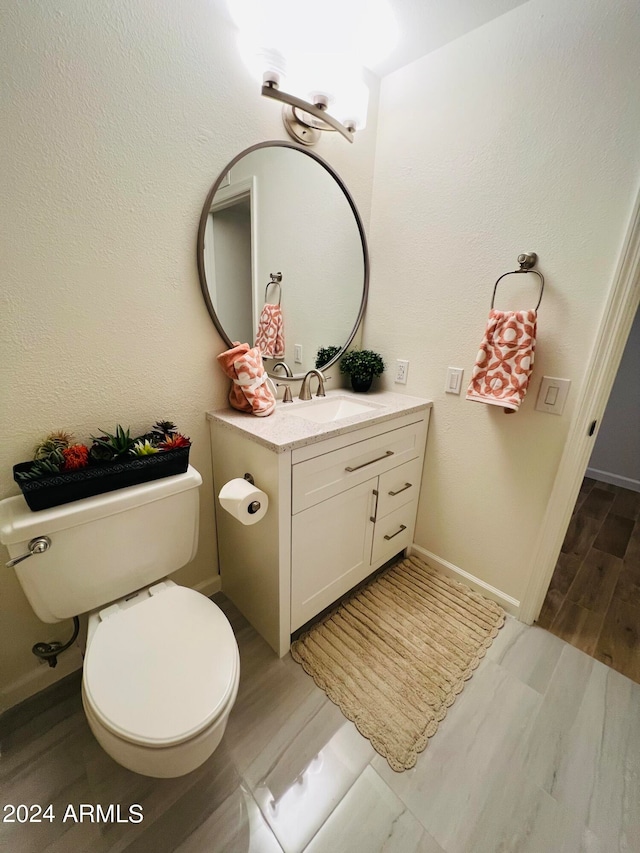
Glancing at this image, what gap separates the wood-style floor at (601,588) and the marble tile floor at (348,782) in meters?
0.19

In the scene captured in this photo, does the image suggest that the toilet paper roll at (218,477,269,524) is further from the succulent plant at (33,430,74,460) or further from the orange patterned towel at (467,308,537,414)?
the orange patterned towel at (467,308,537,414)

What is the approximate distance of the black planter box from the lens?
0.88 m

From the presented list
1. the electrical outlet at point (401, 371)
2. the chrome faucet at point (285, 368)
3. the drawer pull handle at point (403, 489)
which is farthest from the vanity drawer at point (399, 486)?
the chrome faucet at point (285, 368)

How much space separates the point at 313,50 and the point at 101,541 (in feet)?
5.46

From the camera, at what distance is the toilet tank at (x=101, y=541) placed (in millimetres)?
888

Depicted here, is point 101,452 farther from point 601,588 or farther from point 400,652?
point 601,588

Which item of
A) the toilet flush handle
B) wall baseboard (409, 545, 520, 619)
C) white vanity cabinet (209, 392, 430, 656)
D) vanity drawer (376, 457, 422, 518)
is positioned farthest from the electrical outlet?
the toilet flush handle

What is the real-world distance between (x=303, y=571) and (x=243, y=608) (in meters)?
0.43

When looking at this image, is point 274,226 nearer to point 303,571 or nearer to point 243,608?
point 303,571

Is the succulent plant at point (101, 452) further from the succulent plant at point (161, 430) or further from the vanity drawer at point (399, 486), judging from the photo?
the vanity drawer at point (399, 486)

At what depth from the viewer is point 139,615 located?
960 millimetres

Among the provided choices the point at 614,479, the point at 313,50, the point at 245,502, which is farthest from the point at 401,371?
the point at 614,479

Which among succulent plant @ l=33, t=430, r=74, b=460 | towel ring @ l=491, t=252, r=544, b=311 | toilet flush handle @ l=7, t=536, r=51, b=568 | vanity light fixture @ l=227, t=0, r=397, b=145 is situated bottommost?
toilet flush handle @ l=7, t=536, r=51, b=568

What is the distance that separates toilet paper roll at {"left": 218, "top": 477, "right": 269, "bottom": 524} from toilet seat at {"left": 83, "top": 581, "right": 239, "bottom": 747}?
0.91ft
